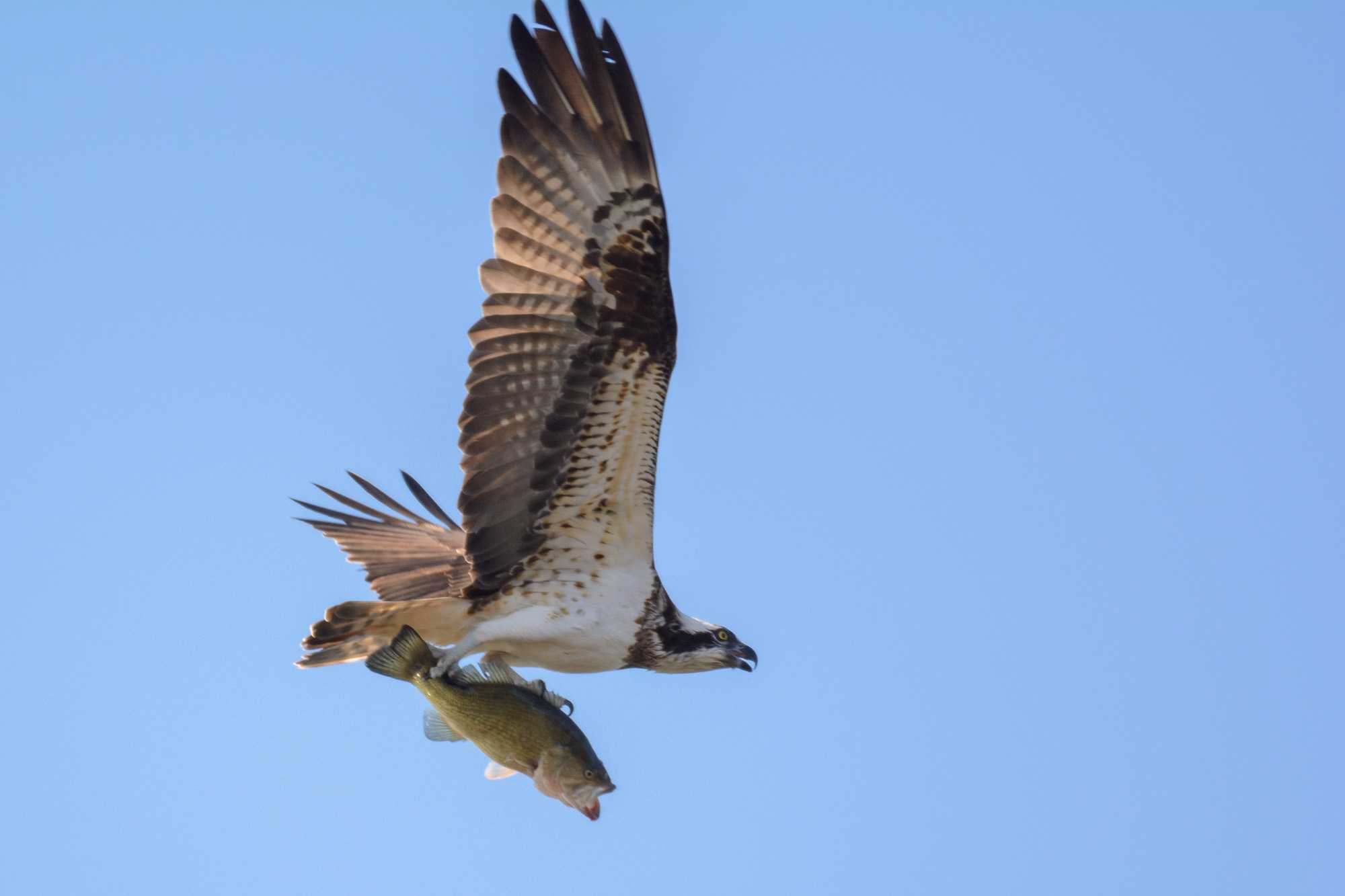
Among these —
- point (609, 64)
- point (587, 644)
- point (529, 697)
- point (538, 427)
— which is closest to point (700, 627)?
point (587, 644)

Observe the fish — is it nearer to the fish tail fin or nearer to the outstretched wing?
the fish tail fin

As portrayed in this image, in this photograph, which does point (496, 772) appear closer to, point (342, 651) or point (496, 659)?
point (496, 659)

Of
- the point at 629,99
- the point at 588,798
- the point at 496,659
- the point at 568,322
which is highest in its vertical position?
the point at 629,99

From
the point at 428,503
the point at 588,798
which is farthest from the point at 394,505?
the point at 588,798

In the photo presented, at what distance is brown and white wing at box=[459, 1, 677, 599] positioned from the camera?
8383 millimetres

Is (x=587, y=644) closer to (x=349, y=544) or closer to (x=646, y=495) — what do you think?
(x=646, y=495)

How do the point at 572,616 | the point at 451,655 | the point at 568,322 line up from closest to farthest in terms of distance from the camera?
1. the point at 451,655
2. the point at 568,322
3. the point at 572,616

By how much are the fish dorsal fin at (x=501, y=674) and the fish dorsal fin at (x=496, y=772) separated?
348 millimetres

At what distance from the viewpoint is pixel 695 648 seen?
A: 8.93 meters

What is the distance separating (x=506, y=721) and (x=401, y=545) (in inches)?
137

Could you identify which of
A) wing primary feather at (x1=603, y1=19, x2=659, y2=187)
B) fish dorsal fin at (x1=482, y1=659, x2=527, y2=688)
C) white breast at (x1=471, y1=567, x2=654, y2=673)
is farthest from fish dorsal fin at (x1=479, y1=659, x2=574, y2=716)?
wing primary feather at (x1=603, y1=19, x2=659, y2=187)

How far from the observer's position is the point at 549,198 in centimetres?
A: 864

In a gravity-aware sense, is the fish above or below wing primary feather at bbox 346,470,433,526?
below

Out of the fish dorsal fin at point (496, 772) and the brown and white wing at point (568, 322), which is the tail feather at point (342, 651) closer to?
the brown and white wing at point (568, 322)
